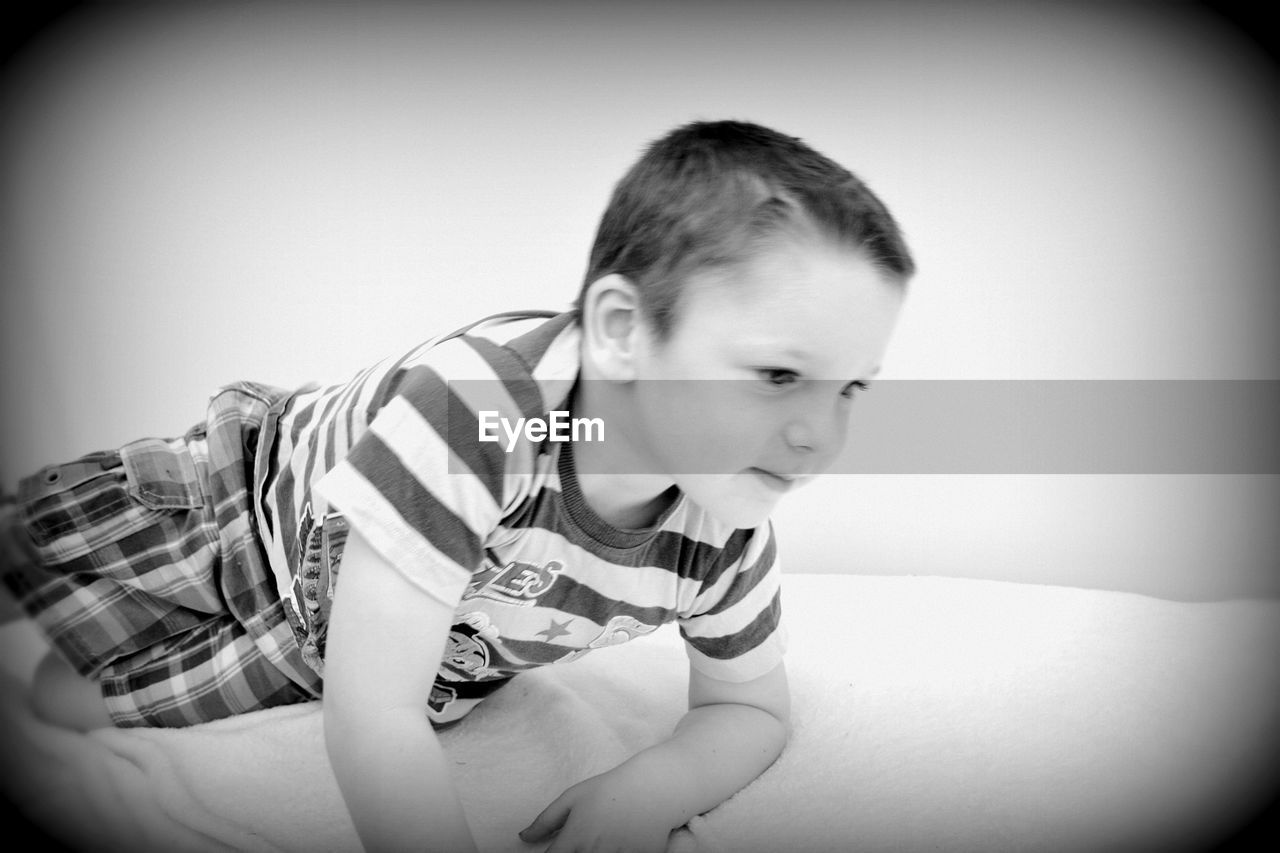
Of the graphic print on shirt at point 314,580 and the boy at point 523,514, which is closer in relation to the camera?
the boy at point 523,514

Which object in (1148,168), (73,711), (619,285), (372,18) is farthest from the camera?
(1148,168)

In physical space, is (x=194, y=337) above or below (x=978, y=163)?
below

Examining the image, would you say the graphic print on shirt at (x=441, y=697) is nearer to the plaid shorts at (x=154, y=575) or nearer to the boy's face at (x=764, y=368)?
the plaid shorts at (x=154, y=575)

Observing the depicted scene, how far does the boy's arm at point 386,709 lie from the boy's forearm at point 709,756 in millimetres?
155

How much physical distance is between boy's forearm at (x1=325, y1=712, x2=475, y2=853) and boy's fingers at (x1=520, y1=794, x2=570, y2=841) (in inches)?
4.1

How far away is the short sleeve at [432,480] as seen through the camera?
58 centimetres

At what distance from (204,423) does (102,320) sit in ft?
1.33

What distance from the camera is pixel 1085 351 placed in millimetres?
1170

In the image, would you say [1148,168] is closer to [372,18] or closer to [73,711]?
[372,18]

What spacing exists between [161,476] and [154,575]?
0.08m

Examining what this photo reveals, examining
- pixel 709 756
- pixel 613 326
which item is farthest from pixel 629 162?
pixel 709 756

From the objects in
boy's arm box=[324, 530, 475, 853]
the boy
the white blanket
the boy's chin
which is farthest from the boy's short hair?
the white blanket

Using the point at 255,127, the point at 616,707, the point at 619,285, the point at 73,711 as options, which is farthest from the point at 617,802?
the point at 255,127


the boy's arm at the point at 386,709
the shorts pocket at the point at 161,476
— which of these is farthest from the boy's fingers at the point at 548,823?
Result: the shorts pocket at the point at 161,476
